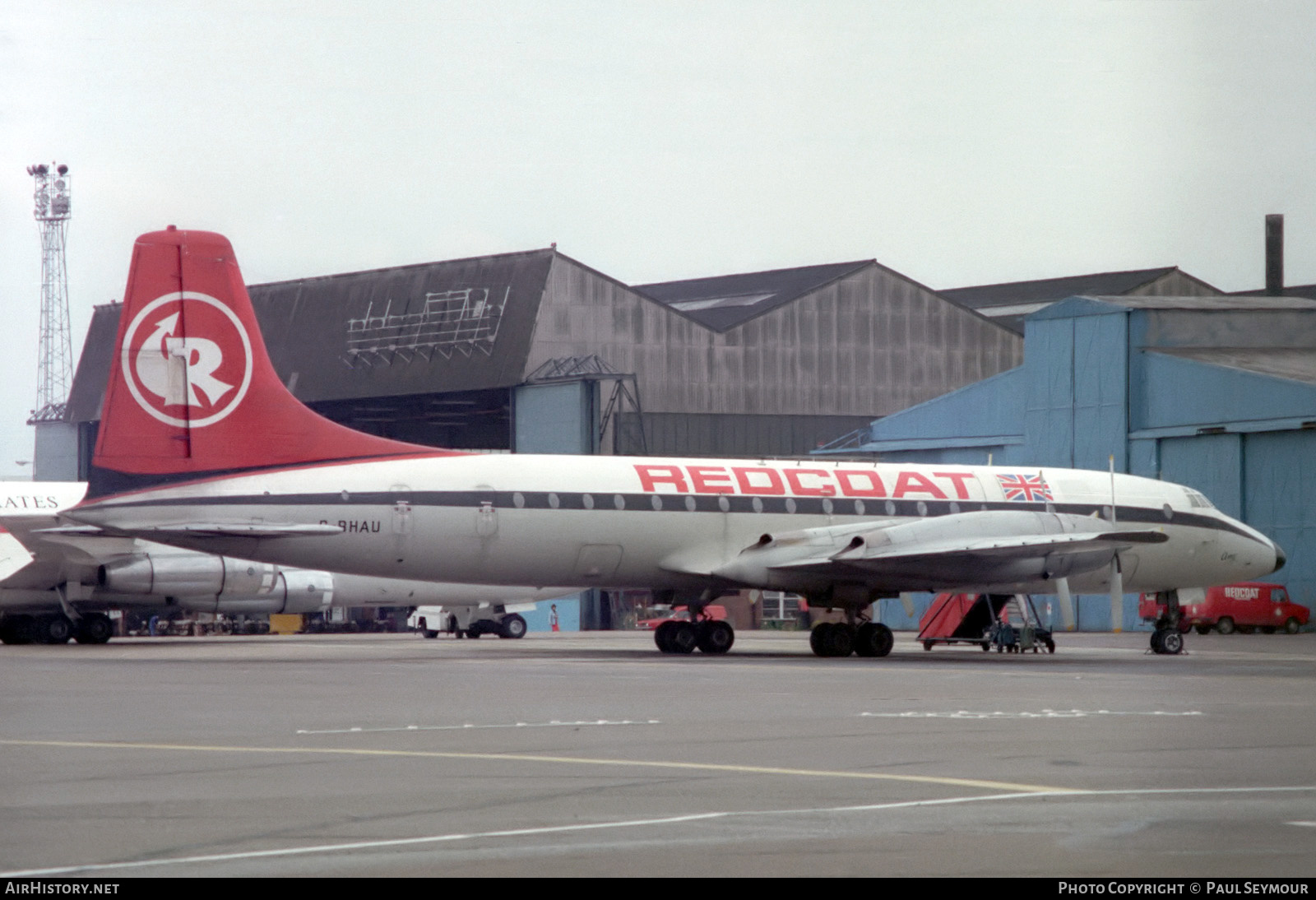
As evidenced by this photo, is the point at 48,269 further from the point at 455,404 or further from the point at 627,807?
→ the point at 627,807

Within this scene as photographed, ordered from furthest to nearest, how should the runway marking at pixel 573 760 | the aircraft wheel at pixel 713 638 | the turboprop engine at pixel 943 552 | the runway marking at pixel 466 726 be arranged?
the aircraft wheel at pixel 713 638
the turboprop engine at pixel 943 552
the runway marking at pixel 466 726
the runway marking at pixel 573 760

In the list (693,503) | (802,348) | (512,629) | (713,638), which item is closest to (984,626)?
(713,638)

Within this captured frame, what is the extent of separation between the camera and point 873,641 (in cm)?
3256

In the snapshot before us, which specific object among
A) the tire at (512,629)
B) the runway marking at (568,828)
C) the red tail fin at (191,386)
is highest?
the red tail fin at (191,386)

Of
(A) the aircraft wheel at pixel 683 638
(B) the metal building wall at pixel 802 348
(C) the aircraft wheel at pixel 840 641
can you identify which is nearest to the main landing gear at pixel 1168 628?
(C) the aircraft wheel at pixel 840 641

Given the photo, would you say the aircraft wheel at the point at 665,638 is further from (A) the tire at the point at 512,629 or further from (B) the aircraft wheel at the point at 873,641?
(A) the tire at the point at 512,629

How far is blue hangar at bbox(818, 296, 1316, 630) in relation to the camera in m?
51.3

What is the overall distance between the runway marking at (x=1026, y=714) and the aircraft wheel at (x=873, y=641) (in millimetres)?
14840

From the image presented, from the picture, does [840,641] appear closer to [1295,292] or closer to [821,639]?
[821,639]

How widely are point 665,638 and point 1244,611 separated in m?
26.1

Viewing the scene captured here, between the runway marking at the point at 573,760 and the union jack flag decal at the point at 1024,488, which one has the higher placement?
the union jack flag decal at the point at 1024,488

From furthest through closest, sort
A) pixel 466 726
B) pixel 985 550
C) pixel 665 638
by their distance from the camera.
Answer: pixel 665 638 → pixel 985 550 → pixel 466 726

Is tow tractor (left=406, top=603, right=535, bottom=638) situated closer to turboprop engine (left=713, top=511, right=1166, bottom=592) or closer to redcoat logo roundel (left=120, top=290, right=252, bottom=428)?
turboprop engine (left=713, top=511, right=1166, bottom=592)

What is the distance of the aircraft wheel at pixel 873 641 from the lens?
32.6 metres
